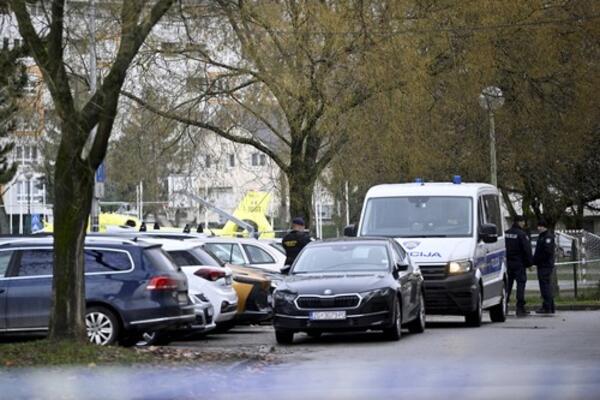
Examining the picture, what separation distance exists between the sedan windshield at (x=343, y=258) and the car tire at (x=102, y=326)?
3.23 m

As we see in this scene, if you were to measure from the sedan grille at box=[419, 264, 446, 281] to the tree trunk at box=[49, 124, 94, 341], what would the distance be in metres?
8.32

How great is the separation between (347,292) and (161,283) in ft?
8.86

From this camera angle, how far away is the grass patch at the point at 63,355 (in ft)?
50.7

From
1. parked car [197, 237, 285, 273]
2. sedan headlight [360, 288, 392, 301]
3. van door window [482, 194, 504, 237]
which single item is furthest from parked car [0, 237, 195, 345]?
van door window [482, 194, 504, 237]

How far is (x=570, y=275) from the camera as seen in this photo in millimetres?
41219

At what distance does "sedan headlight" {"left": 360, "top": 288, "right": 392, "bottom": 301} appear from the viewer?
19.3 metres

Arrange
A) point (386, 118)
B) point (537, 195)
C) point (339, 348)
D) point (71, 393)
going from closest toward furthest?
point (71, 393), point (339, 348), point (386, 118), point (537, 195)

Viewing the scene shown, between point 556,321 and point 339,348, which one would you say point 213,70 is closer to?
point 556,321

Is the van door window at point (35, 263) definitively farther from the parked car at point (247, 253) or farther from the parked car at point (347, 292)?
the parked car at point (247, 253)

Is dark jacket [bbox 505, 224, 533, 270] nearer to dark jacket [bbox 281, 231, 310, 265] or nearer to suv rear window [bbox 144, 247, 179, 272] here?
dark jacket [bbox 281, 231, 310, 265]

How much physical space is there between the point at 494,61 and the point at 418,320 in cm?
1039

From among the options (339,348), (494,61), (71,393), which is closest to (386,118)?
(494,61)

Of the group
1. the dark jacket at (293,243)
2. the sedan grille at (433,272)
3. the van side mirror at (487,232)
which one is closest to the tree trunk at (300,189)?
the dark jacket at (293,243)

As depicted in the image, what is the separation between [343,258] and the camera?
69.0ft
